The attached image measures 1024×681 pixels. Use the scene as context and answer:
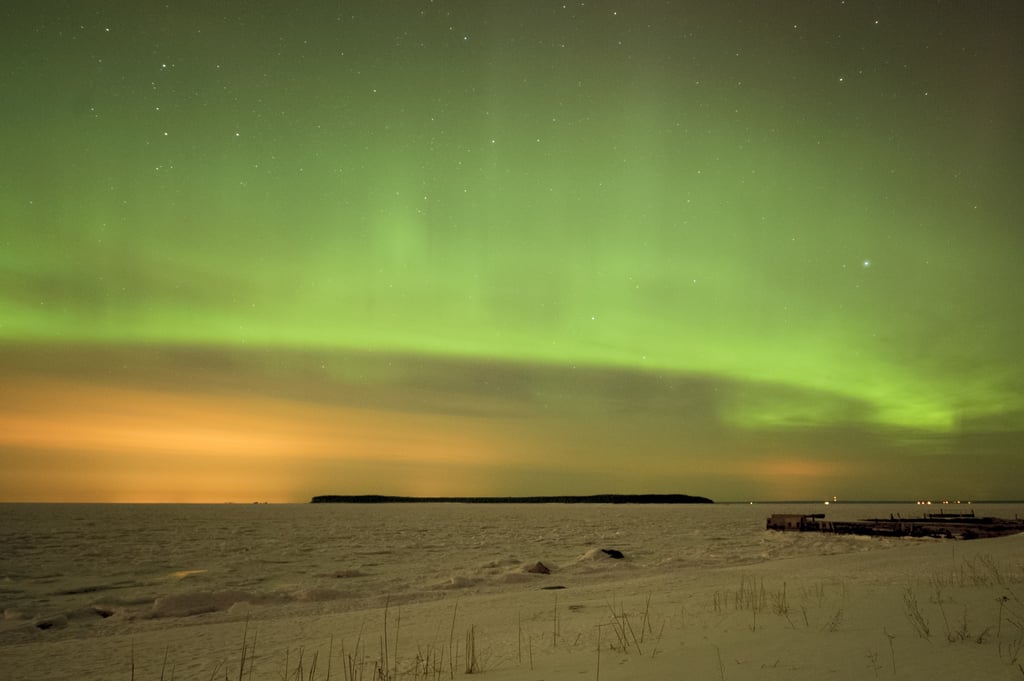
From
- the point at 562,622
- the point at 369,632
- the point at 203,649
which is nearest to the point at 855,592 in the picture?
the point at 562,622

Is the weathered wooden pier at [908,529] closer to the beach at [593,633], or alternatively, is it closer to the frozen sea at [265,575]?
the frozen sea at [265,575]

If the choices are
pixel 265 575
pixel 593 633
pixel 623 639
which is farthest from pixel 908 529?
pixel 623 639

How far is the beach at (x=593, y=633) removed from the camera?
8484 mm

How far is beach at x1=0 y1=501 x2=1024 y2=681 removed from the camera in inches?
334

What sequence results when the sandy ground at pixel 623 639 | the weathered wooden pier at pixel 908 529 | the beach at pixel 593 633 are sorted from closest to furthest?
the sandy ground at pixel 623 639
the beach at pixel 593 633
the weathered wooden pier at pixel 908 529

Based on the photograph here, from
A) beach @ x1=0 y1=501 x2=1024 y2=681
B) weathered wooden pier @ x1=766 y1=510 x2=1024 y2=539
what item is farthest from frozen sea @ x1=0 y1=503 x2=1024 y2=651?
weathered wooden pier @ x1=766 y1=510 x2=1024 y2=539

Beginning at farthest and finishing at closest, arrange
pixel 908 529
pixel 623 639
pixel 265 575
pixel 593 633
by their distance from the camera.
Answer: pixel 908 529
pixel 265 575
pixel 593 633
pixel 623 639

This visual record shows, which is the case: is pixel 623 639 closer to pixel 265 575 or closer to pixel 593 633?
pixel 593 633

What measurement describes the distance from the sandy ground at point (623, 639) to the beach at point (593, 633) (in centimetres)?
5

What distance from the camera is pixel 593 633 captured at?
12672 millimetres

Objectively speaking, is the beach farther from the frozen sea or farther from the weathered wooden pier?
the weathered wooden pier

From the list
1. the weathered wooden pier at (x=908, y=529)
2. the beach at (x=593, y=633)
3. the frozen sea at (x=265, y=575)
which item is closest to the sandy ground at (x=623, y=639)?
the beach at (x=593, y=633)

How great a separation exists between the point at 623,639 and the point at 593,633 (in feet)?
5.58

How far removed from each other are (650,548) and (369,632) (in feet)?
115
